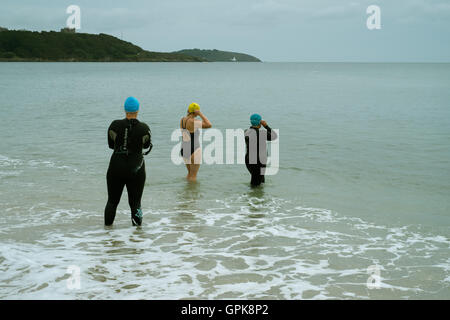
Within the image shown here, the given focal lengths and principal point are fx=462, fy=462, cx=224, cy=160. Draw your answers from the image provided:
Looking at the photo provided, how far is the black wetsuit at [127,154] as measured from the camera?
7082 millimetres

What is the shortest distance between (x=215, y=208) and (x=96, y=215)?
2.41m

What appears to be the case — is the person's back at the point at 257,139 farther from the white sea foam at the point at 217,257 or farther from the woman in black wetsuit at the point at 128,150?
the woman in black wetsuit at the point at 128,150

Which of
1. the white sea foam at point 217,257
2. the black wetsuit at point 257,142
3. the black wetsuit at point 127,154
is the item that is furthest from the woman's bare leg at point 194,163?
the black wetsuit at point 127,154

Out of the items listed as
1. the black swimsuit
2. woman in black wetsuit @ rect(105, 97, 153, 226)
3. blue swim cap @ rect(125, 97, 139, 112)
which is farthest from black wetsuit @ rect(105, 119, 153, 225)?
the black swimsuit

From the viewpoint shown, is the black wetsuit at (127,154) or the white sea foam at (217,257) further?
the black wetsuit at (127,154)

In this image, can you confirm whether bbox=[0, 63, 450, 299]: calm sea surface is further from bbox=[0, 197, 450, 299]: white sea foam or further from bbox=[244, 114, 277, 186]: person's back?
bbox=[244, 114, 277, 186]: person's back

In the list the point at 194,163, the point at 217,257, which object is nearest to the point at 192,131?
the point at 194,163

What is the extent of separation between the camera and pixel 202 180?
1271 cm

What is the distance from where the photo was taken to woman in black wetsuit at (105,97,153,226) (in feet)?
23.2

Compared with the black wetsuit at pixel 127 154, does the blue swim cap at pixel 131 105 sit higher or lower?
higher

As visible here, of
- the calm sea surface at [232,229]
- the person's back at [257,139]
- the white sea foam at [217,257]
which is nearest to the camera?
the white sea foam at [217,257]

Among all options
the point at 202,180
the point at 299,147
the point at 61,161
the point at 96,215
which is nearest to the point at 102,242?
the point at 96,215

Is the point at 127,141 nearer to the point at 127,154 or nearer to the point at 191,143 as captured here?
the point at 127,154

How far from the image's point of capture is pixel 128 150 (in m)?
→ 7.15
